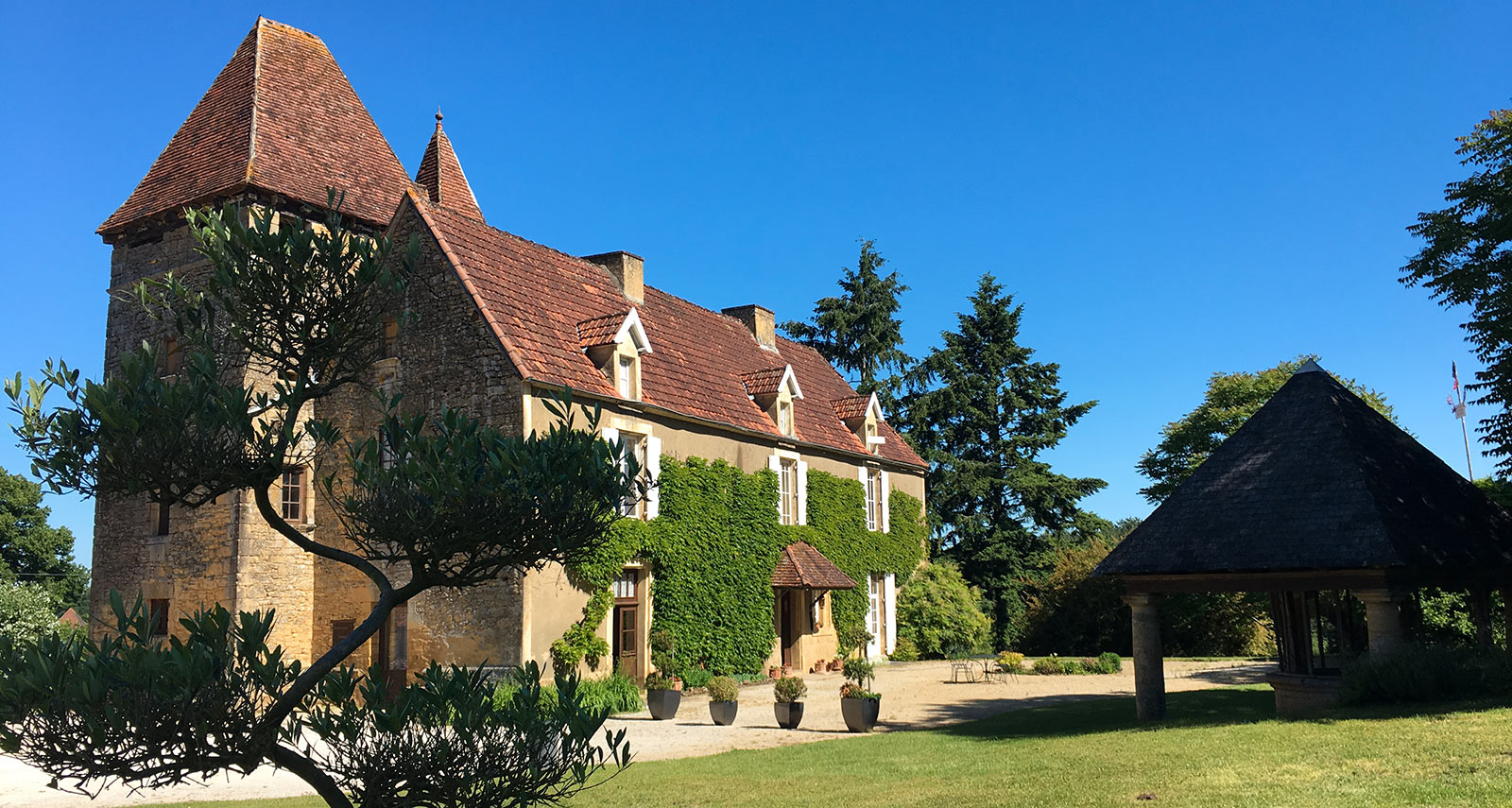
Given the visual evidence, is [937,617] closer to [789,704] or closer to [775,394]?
[775,394]

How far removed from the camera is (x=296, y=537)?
717cm

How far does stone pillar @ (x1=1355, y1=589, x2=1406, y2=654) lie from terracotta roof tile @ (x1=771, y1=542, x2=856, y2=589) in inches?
539

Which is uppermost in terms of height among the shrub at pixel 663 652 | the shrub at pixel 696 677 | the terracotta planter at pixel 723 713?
the shrub at pixel 663 652

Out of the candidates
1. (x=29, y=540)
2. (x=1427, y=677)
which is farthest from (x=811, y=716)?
(x=29, y=540)

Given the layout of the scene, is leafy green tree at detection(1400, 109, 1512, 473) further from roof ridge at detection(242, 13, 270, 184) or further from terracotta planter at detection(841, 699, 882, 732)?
roof ridge at detection(242, 13, 270, 184)

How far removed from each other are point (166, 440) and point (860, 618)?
25412mm

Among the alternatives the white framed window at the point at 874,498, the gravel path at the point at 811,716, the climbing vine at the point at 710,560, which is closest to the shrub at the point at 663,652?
the climbing vine at the point at 710,560

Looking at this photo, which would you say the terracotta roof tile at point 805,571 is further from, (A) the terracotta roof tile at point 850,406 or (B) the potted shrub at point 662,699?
(B) the potted shrub at point 662,699

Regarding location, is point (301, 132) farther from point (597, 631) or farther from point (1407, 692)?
point (1407, 692)

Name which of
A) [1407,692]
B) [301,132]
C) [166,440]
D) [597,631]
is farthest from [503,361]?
[1407,692]

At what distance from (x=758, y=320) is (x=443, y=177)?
10.1m

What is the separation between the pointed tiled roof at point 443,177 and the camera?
3066 cm

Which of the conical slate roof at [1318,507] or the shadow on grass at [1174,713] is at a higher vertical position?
the conical slate roof at [1318,507]

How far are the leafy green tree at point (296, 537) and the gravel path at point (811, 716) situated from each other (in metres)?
2.85
